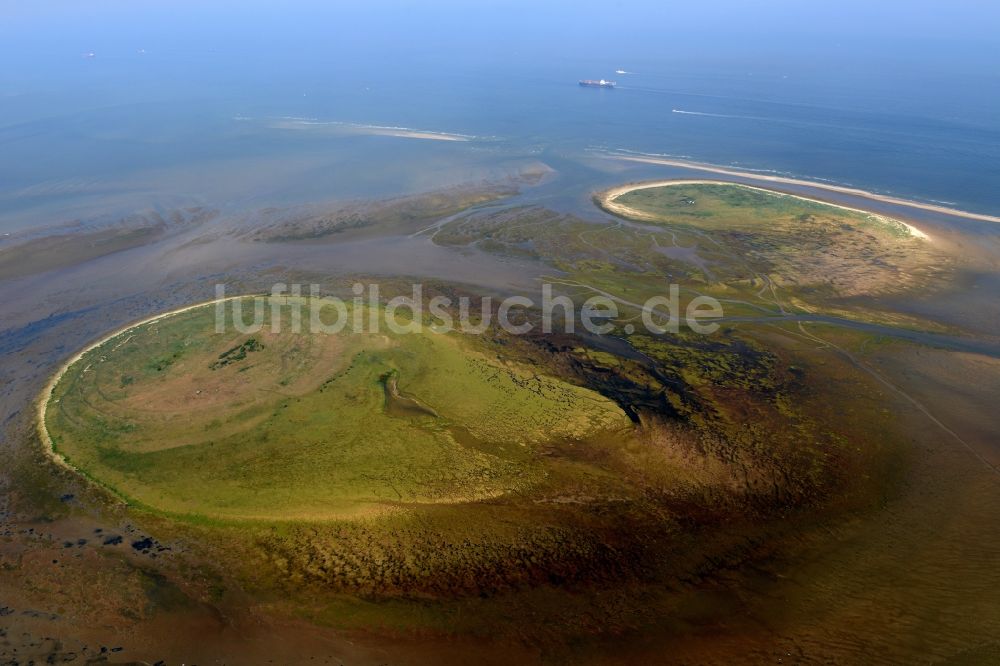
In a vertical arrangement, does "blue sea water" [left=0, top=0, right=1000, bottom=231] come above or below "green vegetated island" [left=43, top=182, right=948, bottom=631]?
above

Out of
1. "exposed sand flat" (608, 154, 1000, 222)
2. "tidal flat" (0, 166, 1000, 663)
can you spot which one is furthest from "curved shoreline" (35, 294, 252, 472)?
"exposed sand flat" (608, 154, 1000, 222)

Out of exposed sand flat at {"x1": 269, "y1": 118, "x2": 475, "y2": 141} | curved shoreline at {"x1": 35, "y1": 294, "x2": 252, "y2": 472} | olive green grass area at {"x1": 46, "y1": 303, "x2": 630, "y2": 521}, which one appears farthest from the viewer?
exposed sand flat at {"x1": 269, "y1": 118, "x2": 475, "y2": 141}

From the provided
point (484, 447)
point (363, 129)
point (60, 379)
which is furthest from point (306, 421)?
point (363, 129)

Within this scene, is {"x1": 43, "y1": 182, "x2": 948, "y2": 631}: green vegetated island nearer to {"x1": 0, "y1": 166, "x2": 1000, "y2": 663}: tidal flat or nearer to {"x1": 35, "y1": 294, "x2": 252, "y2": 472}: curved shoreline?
{"x1": 0, "y1": 166, "x2": 1000, "y2": 663}: tidal flat

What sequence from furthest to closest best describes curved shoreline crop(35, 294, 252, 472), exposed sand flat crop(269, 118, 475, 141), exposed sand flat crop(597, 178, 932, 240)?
exposed sand flat crop(269, 118, 475, 141) → exposed sand flat crop(597, 178, 932, 240) → curved shoreline crop(35, 294, 252, 472)

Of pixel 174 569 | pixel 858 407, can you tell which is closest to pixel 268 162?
pixel 174 569

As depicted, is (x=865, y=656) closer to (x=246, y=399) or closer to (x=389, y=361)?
(x=389, y=361)
